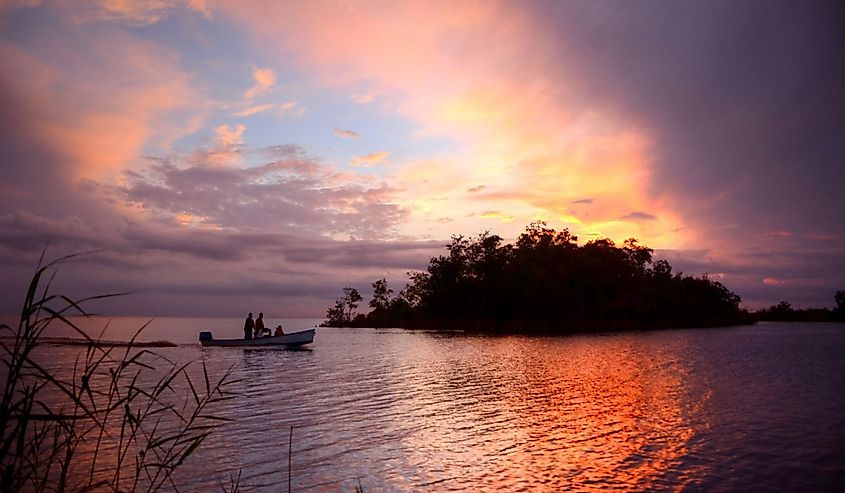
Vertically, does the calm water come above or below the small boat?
below

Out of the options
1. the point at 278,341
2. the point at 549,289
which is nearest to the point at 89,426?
the point at 278,341

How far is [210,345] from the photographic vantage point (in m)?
46.8

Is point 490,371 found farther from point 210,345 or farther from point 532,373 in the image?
point 210,345

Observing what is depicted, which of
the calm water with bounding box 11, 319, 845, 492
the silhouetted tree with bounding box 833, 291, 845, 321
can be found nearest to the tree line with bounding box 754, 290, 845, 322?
the silhouetted tree with bounding box 833, 291, 845, 321

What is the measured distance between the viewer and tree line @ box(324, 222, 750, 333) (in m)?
89.0

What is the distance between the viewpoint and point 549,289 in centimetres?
8794

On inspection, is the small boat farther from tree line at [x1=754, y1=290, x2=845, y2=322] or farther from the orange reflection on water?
tree line at [x1=754, y1=290, x2=845, y2=322]

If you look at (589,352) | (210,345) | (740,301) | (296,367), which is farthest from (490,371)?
(740,301)

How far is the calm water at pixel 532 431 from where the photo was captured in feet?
35.2

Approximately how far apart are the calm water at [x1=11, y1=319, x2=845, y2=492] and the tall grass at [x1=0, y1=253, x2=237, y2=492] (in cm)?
128

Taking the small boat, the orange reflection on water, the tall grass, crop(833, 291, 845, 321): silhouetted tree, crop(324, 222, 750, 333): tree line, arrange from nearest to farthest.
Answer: the tall grass
the orange reflection on water
the small boat
crop(324, 222, 750, 333): tree line
crop(833, 291, 845, 321): silhouetted tree

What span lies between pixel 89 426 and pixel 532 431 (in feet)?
39.7

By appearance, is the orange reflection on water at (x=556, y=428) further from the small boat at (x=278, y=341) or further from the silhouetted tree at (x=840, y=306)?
the silhouetted tree at (x=840, y=306)

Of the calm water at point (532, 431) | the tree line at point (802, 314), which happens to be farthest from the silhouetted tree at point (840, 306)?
the calm water at point (532, 431)
